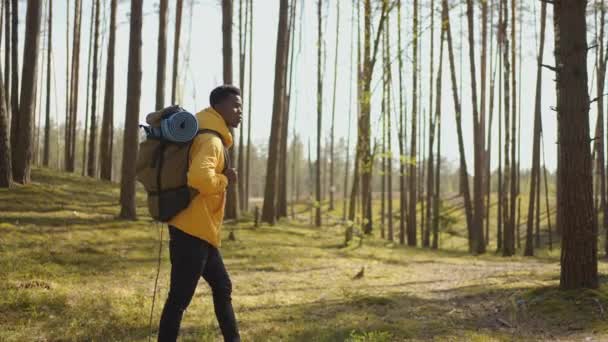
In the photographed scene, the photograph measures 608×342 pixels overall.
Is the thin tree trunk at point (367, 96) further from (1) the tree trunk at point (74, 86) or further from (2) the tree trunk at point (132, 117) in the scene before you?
(1) the tree trunk at point (74, 86)

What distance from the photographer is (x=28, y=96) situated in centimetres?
1209

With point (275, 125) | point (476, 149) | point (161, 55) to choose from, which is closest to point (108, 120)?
point (161, 55)

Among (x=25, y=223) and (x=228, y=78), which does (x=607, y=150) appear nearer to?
(x=228, y=78)

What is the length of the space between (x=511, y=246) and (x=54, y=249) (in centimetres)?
1375

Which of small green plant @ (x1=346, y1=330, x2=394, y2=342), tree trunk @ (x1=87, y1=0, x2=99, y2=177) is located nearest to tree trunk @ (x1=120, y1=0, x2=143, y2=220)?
tree trunk @ (x1=87, y1=0, x2=99, y2=177)

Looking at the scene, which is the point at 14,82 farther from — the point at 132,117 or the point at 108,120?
the point at 132,117

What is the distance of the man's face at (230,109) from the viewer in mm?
3930

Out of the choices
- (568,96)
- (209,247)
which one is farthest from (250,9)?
(209,247)

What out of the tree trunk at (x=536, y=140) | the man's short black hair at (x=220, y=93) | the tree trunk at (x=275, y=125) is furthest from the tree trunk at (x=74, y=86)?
the man's short black hair at (x=220, y=93)

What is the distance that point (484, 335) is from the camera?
5195mm

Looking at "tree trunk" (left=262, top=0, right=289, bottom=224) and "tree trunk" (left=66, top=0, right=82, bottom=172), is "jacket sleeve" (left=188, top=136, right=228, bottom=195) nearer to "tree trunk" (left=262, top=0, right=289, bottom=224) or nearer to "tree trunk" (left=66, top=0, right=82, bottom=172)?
"tree trunk" (left=262, top=0, right=289, bottom=224)

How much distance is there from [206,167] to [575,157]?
14.2ft

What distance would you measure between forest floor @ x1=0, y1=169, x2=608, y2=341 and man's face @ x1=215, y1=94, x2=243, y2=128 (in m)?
2.15

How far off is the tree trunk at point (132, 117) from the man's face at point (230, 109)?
8.69 meters
